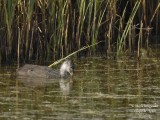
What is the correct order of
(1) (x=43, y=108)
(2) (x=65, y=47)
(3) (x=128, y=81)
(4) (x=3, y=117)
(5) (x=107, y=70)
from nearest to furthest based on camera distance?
1. (4) (x=3, y=117)
2. (1) (x=43, y=108)
3. (3) (x=128, y=81)
4. (5) (x=107, y=70)
5. (2) (x=65, y=47)

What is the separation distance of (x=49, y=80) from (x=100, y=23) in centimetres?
205

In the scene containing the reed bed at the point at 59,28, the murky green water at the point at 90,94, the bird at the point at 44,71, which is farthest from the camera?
the reed bed at the point at 59,28

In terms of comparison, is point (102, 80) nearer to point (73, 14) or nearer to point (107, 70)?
point (107, 70)

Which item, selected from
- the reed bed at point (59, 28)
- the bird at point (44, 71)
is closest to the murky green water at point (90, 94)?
the bird at point (44, 71)

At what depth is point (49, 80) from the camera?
9.09 metres

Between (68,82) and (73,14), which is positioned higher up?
(73,14)

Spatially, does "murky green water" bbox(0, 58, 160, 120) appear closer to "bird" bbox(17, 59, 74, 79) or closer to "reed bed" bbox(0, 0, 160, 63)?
"bird" bbox(17, 59, 74, 79)

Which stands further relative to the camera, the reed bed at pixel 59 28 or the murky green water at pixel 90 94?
the reed bed at pixel 59 28

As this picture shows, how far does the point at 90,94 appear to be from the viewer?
303 inches

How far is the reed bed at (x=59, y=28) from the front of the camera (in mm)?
9789

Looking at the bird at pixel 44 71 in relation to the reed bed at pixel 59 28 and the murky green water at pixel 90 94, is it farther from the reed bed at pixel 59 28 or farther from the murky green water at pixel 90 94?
the reed bed at pixel 59 28

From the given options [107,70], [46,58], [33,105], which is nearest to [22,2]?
[46,58]

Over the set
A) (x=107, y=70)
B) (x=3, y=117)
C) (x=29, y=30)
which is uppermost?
(x=29, y=30)

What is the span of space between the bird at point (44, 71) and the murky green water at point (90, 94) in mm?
146
